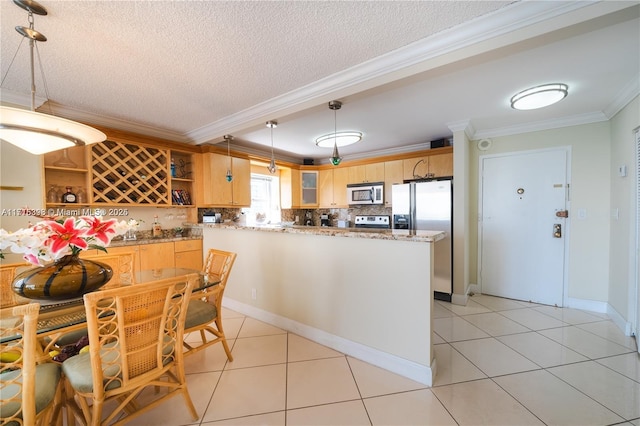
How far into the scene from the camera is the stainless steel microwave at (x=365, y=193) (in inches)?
175

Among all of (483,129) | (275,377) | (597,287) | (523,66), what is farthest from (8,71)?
(597,287)

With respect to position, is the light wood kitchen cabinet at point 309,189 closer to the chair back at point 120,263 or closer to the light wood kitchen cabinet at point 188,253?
the light wood kitchen cabinet at point 188,253

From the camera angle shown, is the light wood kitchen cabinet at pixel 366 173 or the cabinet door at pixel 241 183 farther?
the light wood kitchen cabinet at pixel 366 173

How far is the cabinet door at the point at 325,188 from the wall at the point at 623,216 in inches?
151

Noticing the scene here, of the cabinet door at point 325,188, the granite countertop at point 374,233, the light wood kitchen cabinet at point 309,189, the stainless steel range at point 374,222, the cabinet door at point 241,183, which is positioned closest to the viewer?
the granite countertop at point 374,233

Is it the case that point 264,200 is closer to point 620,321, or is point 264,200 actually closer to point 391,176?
point 391,176

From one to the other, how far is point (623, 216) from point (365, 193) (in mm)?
3073

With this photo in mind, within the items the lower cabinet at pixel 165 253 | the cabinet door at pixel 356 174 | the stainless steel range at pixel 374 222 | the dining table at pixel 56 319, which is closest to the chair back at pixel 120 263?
the dining table at pixel 56 319

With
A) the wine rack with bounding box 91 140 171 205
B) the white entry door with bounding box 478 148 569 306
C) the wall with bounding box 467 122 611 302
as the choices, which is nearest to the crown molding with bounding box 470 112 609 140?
the wall with bounding box 467 122 611 302

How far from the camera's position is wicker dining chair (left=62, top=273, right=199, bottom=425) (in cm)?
112

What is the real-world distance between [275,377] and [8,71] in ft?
10.6

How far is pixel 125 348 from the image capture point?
1.18m

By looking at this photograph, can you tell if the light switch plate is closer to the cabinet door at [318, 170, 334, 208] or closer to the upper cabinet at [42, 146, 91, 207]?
the cabinet door at [318, 170, 334, 208]

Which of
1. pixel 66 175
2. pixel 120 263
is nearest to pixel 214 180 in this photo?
pixel 66 175
